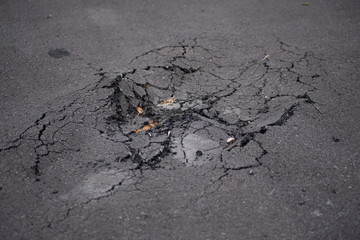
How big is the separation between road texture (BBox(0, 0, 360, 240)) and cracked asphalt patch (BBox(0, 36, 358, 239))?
0.01 m

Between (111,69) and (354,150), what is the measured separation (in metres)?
3.09

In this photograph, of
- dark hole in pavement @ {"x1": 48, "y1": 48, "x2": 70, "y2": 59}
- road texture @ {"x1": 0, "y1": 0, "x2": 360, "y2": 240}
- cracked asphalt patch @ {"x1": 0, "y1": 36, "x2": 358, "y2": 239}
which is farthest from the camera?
dark hole in pavement @ {"x1": 48, "y1": 48, "x2": 70, "y2": 59}

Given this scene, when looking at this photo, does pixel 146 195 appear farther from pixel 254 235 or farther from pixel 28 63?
pixel 28 63

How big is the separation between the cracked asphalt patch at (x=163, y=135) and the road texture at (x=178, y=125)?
15mm

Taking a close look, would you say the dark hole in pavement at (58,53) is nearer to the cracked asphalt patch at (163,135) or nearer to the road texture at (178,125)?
the road texture at (178,125)

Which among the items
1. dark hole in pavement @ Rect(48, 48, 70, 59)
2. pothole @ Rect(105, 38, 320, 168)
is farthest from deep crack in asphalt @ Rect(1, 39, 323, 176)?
dark hole in pavement @ Rect(48, 48, 70, 59)

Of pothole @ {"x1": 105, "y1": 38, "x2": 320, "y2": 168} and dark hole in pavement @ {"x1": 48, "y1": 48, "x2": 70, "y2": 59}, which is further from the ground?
A: dark hole in pavement @ {"x1": 48, "y1": 48, "x2": 70, "y2": 59}

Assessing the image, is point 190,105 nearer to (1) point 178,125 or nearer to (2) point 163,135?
(1) point 178,125

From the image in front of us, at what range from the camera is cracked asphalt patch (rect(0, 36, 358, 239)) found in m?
2.53

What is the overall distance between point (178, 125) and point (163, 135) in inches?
9.1

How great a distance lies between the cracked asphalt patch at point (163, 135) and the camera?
8.30ft

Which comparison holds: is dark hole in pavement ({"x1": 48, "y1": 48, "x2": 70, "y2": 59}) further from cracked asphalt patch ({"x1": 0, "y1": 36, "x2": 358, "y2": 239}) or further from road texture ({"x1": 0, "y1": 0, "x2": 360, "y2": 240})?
cracked asphalt patch ({"x1": 0, "y1": 36, "x2": 358, "y2": 239})

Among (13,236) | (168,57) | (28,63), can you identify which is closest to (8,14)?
(28,63)

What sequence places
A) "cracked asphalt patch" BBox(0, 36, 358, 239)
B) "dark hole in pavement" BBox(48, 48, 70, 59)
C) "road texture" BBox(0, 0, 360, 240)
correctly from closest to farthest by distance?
"road texture" BBox(0, 0, 360, 240) < "cracked asphalt patch" BBox(0, 36, 358, 239) < "dark hole in pavement" BBox(48, 48, 70, 59)
